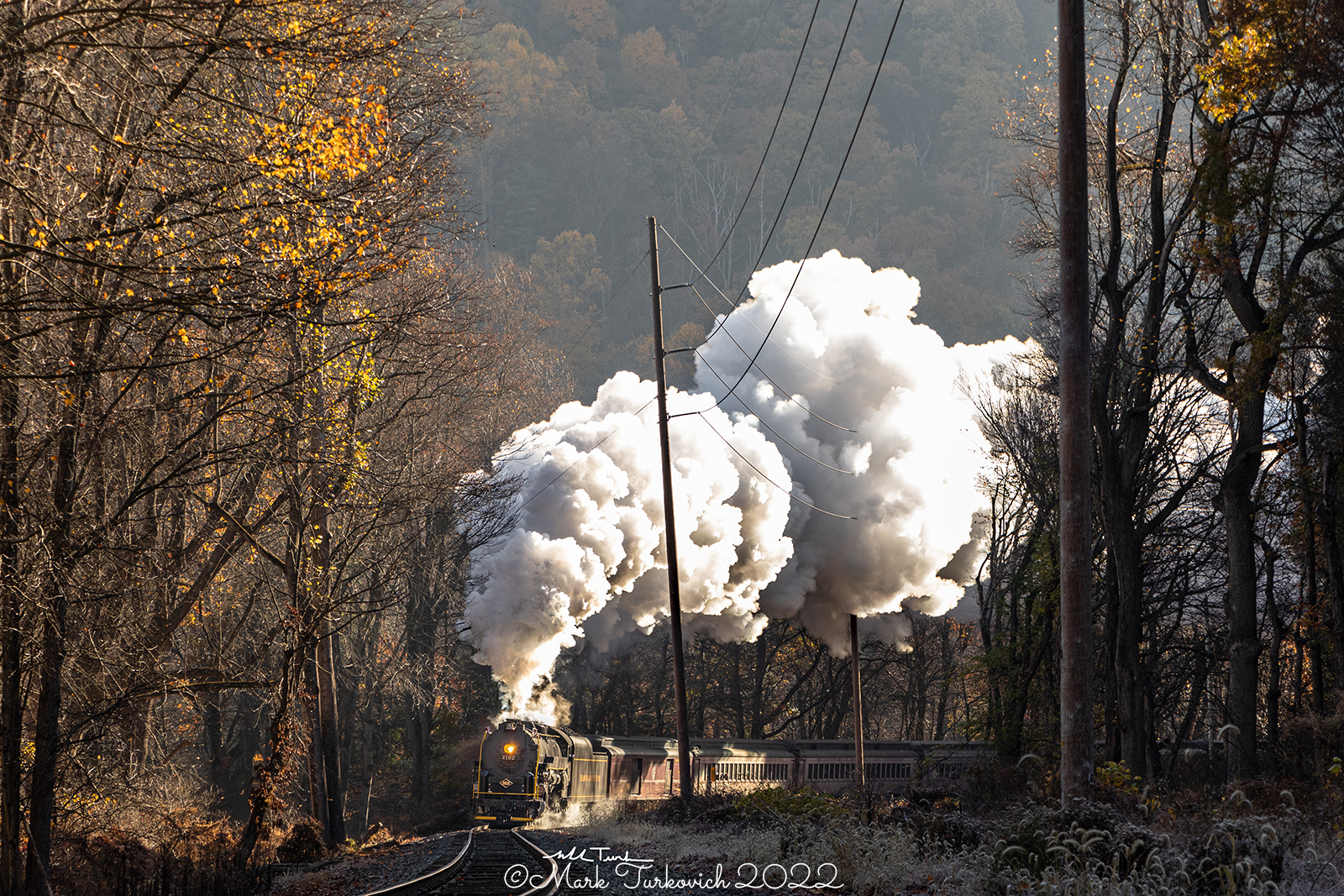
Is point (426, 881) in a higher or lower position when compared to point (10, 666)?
lower

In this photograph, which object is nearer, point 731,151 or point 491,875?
point 491,875

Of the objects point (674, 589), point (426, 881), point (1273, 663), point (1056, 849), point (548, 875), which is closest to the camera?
point (1056, 849)

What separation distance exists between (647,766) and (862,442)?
1169 centimetres

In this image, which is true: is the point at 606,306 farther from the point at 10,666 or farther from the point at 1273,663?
the point at 10,666

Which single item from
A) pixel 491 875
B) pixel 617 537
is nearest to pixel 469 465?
pixel 617 537

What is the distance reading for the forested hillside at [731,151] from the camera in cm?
5759

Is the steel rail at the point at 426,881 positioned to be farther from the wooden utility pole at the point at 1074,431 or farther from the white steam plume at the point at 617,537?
the white steam plume at the point at 617,537

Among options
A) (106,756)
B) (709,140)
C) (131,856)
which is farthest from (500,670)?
(709,140)

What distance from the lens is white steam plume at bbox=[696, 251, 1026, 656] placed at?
91.9 feet

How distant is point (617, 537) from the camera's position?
20.5 m

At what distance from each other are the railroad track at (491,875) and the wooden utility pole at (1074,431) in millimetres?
4590

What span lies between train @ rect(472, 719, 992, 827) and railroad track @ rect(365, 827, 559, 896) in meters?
3.96

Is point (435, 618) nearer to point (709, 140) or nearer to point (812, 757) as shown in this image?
point (812, 757)

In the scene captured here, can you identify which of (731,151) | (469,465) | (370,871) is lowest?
(370,871)
